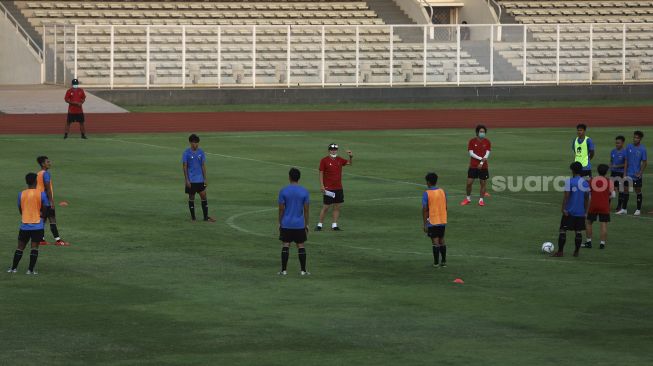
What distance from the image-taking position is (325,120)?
171 feet

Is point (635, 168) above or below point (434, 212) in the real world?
above

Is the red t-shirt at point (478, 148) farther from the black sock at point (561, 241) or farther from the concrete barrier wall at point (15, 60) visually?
the concrete barrier wall at point (15, 60)

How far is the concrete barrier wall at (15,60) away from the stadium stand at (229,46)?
3.78ft

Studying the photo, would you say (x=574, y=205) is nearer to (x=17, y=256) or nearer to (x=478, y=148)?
(x=478, y=148)

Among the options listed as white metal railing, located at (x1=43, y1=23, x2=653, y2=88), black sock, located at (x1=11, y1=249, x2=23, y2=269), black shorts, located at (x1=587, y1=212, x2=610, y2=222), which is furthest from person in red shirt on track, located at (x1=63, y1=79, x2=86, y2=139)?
black shorts, located at (x1=587, y1=212, x2=610, y2=222)

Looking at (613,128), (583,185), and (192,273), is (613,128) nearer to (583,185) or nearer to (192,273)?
(583,185)

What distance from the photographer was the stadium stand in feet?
190

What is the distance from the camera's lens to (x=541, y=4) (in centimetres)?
7012

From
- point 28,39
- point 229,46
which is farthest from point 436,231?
point 28,39

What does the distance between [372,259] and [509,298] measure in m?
3.96

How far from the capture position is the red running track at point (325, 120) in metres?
48.9

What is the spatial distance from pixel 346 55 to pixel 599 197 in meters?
36.8

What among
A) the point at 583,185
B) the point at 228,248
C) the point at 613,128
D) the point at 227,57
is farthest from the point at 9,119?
the point at 583,185

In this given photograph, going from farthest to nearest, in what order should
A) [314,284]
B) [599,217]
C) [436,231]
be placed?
[599,217] → [436,231] → [314,284]
